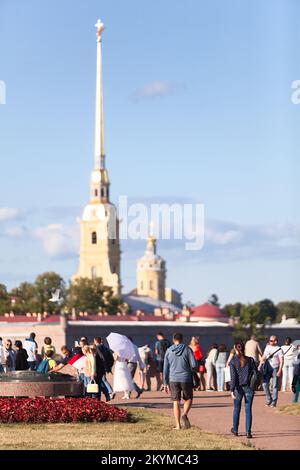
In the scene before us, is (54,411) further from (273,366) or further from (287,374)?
(287,374)

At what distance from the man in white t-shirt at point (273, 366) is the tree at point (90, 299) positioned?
119328 millimetres

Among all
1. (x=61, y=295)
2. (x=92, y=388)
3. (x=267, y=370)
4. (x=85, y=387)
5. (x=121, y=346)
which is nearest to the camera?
(x=92, y=388)

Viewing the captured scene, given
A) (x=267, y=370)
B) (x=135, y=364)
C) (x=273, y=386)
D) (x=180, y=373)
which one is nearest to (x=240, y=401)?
(x=180, y=373)

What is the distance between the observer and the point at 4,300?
138m

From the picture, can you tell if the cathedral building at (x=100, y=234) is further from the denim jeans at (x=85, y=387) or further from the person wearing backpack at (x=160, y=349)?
the denim jeans at (x=85, y=387)

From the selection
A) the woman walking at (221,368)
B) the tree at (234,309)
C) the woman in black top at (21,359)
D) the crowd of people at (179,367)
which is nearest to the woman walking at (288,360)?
the crowd of people at (179,367)

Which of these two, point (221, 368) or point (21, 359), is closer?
point (21, 359)

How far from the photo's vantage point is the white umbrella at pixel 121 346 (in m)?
26.2

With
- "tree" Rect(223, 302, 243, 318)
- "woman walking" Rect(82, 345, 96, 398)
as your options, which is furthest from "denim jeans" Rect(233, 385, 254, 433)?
"tree" Rect(223, 302, 243, 318)

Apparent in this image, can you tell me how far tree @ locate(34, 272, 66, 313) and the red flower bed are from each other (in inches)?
4459

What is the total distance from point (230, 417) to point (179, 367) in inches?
127
